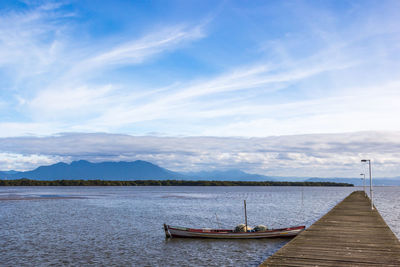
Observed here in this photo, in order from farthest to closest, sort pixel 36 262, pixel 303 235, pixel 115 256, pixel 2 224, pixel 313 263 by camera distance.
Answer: pixel 2 224
pixel 115 256
pixel 36 262
pixel 303 235
pixel 313 263

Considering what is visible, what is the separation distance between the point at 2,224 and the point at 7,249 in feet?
53.2

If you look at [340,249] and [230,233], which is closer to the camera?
[340,249]

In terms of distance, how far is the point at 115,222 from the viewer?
42.9 metres

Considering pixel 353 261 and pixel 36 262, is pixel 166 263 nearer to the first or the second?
pixel 36 262

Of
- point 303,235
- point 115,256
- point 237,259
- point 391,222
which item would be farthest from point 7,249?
point 391,222

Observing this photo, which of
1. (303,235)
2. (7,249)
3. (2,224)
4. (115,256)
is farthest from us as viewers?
(2,224)

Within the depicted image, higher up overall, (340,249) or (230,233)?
(340,249)

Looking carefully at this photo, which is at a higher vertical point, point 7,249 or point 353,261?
point 353,261

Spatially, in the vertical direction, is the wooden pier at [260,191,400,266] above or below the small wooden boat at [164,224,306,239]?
above

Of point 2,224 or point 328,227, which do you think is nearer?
point 328,227

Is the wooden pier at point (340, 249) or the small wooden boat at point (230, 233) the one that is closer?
the wooden pier at point (340, 249)

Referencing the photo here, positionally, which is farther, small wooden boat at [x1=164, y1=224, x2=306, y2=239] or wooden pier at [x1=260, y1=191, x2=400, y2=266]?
small wooden boat at [x1=164, y1=224, x2=306, y2=239]

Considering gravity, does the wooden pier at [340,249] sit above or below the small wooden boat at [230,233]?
above

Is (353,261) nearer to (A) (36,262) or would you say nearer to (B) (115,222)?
(A) (36,262)
